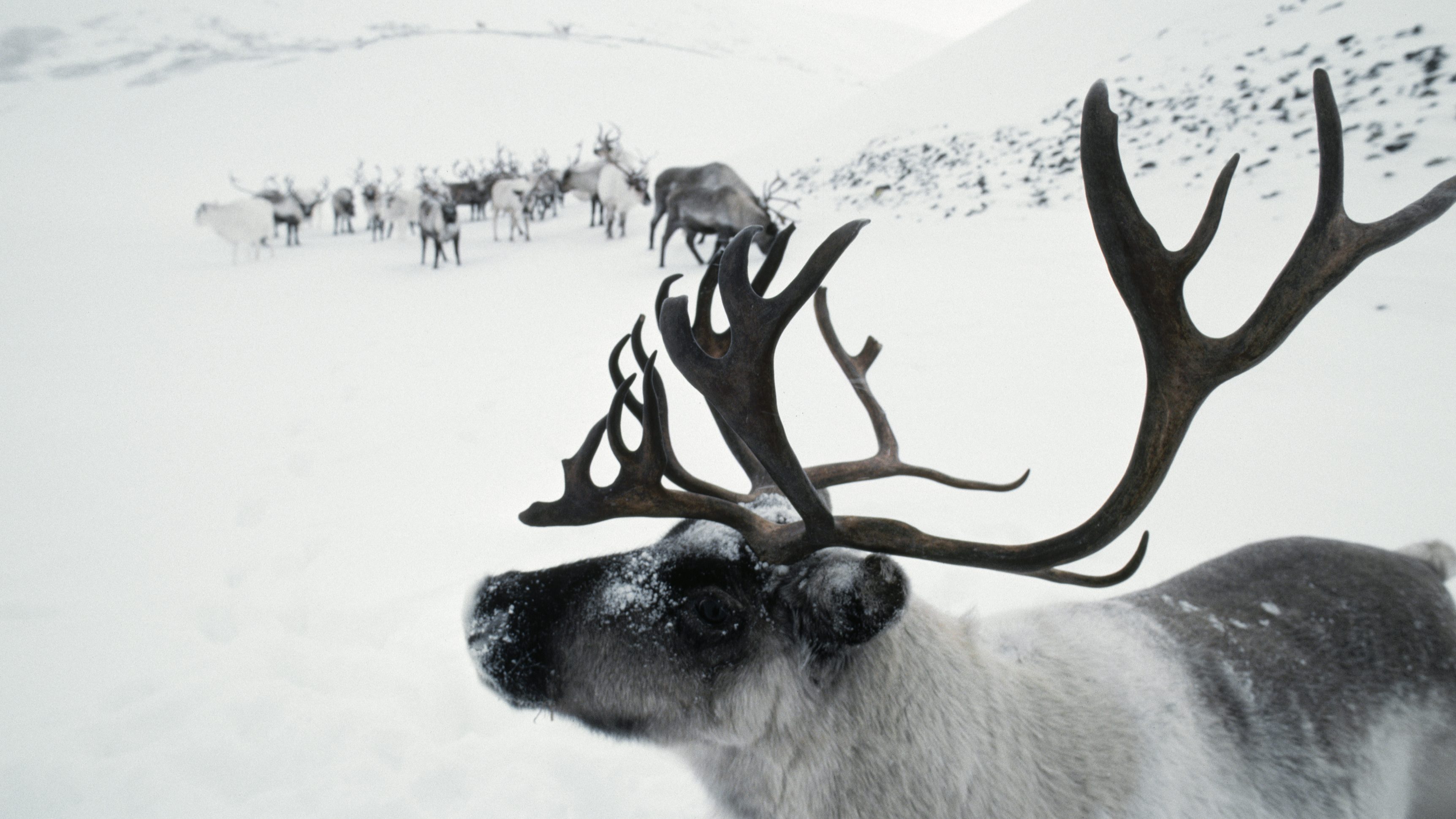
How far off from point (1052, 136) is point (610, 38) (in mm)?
50258

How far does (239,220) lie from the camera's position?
1253 cm

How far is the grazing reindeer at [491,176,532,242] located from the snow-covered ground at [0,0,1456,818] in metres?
2.60

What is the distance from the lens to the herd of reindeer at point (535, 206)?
33.9 feet

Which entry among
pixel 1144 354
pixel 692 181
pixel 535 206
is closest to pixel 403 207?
pixel 535 206

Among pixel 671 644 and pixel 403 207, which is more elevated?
pixel 403 207

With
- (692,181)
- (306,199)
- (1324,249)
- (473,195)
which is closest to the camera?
(1324,249)

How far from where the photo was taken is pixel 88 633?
292 centimetres

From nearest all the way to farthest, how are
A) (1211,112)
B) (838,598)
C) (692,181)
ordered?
(838,598)
(1211,112)
(692,181)

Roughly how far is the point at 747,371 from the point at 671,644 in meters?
0.62

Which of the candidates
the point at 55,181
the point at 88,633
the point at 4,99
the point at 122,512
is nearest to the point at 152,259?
the point at 122,512

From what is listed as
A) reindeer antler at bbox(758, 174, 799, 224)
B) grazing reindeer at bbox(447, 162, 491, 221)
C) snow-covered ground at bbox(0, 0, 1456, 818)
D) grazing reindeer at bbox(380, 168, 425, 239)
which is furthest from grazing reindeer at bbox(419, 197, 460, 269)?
grazing reindeer at bbox(447, 162, 491, 221)

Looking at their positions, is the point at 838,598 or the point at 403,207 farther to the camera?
the point at 403,207

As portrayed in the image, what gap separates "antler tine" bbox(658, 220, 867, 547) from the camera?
1.23 metres

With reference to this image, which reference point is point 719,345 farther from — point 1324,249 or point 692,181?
point 692,181
